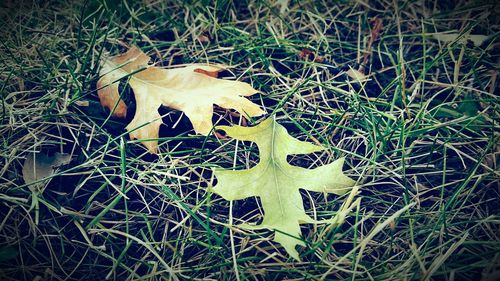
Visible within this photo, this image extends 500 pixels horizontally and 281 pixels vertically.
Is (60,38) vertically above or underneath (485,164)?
above

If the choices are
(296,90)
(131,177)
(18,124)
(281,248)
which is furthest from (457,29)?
(18,124)

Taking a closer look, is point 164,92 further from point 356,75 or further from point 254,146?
point 356,75

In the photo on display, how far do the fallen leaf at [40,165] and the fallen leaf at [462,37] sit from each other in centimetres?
132

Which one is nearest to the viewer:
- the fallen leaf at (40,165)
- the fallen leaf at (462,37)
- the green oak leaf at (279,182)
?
the green oak leaf at (279,182)

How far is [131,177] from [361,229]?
669 mm

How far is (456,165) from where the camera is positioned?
109cm

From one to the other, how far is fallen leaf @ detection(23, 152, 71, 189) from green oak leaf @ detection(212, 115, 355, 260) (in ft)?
1.57

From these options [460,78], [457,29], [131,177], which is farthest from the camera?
[457,29]

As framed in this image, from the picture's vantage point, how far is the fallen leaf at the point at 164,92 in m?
1.08

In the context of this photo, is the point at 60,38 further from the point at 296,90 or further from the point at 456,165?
the point at 456,165

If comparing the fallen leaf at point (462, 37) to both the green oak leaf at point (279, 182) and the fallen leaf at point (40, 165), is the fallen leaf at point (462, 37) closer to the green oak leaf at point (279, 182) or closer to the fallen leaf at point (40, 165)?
the green oak leaf at point (279, 182)

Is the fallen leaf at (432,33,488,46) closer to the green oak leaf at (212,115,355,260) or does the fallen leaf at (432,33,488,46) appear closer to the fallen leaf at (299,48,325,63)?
the fallen leaf at (299,48,325,63)

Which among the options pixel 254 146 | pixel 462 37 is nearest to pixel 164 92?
pixel 254 146

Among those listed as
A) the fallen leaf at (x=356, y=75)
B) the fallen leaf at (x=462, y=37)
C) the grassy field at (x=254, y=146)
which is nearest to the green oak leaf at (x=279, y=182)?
the grassy field at (x=254, y=146)
